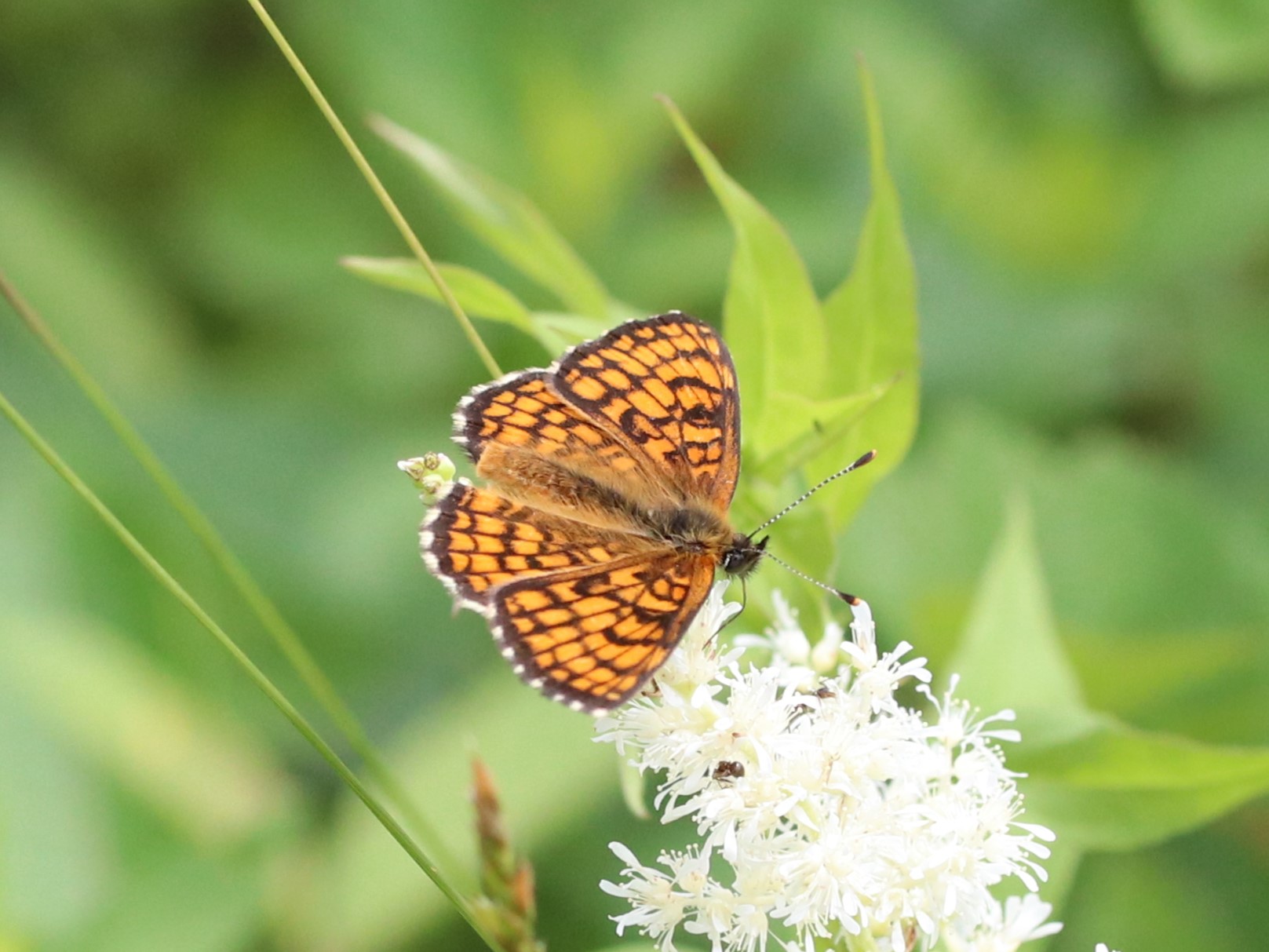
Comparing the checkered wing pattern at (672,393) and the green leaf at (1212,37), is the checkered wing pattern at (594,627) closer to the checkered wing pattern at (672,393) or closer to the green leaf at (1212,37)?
the checkered wing pattern at (672,393)

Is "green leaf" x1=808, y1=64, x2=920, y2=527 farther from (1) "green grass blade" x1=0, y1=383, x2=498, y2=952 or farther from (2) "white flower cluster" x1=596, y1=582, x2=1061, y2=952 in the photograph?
(1) "green grass blade" x1=0, y1=383, x2=498, y2=952

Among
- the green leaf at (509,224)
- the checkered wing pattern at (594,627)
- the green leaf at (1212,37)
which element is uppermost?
A: the green leaf at (509,224)

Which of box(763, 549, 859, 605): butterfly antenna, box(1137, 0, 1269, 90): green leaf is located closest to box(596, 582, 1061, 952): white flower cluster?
box(763, 549, 859, 605): butterfly antenna

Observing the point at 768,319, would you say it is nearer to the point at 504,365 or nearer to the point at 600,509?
the point at 600,509

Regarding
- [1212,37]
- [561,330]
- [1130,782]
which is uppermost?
[561,330]

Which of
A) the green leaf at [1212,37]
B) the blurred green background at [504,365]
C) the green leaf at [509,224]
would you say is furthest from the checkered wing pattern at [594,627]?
the green leaf at [1212,37]

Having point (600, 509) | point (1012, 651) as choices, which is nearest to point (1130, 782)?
point (1012, 651)
